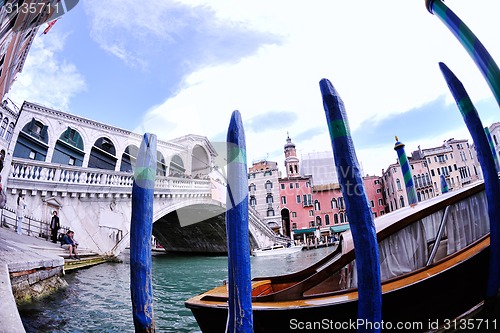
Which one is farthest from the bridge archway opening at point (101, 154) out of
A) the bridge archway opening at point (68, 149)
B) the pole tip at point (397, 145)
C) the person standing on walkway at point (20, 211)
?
the pole tip at point (397, 145)

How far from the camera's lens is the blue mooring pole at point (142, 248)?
1.82 m

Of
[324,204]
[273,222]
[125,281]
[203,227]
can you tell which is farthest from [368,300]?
[324,204]

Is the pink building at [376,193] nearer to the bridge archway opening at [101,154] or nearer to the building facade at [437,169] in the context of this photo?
the building facade at [437,169]

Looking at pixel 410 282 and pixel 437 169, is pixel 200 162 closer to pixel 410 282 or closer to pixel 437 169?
pixel 437 169

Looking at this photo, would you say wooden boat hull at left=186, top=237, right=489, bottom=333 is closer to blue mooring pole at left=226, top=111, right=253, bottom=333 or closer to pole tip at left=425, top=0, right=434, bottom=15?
blue mooring pole at left=226, top=111, right=253, bottom=333

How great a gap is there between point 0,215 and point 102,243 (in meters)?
2.69

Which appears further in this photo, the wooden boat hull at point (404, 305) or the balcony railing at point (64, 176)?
the balcony railing at point (64, 176)

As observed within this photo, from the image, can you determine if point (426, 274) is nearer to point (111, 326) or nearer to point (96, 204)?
point (111, 326)

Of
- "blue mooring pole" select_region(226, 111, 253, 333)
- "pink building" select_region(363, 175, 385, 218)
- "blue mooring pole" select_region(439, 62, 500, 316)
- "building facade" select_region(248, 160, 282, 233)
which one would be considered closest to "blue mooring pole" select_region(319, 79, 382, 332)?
"blue mooring pole" select_region(226, 111, 253, 333)

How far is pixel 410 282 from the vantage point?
6.01 feet

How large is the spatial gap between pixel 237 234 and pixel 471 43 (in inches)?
116

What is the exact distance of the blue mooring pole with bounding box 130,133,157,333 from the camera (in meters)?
1.82

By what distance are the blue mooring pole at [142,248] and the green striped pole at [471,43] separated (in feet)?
10.2

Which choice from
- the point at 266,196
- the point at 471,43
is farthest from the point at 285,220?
the point at 471,43
